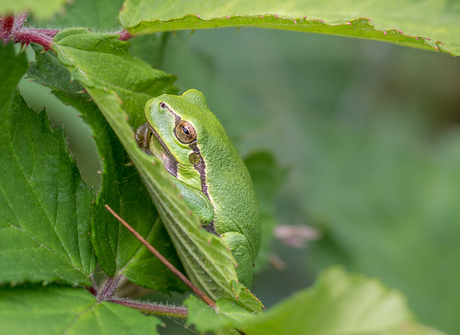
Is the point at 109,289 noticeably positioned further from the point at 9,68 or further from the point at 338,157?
the point at 338,157

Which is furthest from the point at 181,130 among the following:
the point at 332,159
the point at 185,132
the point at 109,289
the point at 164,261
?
the point at 332,159

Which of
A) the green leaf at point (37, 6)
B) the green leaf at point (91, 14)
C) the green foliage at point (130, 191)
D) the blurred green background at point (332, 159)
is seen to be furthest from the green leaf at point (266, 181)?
the green leaf at point (37, 6)

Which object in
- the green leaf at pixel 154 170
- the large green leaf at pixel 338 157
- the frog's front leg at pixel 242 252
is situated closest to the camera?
the green leaf at pixel 154 170

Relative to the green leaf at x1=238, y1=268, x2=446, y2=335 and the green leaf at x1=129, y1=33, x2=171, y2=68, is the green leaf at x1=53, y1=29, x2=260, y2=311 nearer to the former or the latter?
the green leaf at x1=129, y1=33, x2=171, y2=68

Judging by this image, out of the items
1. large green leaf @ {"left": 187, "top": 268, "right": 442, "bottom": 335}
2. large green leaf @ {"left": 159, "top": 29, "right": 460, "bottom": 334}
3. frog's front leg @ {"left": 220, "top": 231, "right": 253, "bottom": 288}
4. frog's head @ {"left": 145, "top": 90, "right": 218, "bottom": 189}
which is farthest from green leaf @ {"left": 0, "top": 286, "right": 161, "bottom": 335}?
large green leaf @ {"left": 159, "top": 29, "right": 460, "bottom": 334}

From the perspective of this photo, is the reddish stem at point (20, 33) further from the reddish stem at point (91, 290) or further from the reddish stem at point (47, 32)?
the reddish stem at point (91, 290)

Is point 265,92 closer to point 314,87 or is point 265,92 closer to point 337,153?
point 314,87

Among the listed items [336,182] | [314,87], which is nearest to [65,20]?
[336,182]
